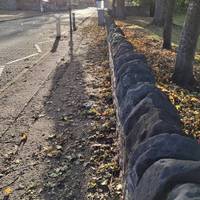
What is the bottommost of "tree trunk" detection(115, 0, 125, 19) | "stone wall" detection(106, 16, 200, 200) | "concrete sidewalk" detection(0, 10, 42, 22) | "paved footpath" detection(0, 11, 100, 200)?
"concrete sidewalk" detection(0, 10, 42, 22)

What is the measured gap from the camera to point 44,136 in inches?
266

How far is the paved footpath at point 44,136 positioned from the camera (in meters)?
5.08

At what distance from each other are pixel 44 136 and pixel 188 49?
220 inches

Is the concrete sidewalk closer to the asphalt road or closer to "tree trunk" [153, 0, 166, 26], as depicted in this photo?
the asphalt road

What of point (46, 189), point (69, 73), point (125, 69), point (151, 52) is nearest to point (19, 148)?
point (46, 189)

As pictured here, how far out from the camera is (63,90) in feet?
32.2

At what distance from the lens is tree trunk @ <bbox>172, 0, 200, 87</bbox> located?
10.3 metres

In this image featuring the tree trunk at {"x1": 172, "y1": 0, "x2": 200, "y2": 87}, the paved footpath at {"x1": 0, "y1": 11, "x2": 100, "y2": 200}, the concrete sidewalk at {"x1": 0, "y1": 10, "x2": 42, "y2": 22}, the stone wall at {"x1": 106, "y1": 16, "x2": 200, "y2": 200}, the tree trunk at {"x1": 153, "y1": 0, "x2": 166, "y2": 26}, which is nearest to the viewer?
the stone wall at {"x1": 106, "y1": 16, "x2": 200, "y2": 200}

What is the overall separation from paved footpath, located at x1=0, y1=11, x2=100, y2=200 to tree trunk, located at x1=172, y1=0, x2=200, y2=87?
2.70 meters

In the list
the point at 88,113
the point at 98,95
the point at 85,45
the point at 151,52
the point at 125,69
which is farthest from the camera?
the point at 85,45

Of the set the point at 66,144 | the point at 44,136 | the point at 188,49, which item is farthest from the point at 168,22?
the point at 66,144

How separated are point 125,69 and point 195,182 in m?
4.00

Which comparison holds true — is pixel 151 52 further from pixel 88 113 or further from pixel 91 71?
pixel 88 113

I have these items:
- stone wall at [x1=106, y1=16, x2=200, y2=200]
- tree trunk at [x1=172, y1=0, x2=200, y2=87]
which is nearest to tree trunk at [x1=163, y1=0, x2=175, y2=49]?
tree trunk at [x1=172, y1=0, x2=200, y2=87]
